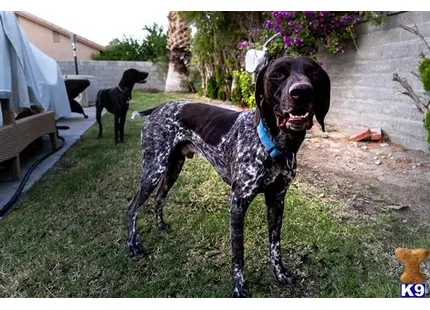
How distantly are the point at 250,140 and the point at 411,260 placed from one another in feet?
2.77

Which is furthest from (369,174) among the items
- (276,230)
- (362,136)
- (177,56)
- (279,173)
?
(177,56)

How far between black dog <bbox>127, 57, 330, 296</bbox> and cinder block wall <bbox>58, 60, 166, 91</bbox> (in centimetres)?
1249

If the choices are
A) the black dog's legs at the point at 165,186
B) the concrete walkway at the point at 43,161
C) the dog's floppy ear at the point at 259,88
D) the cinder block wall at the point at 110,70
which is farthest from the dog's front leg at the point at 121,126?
the cinder block wall at the point at 110,70

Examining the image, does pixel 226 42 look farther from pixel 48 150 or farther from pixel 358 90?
pixel 48 150

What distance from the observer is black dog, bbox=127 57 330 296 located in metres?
1.42

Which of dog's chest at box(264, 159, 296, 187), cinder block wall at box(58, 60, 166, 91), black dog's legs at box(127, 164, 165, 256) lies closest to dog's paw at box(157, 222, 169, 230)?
black dog's legs at box(127, 164, 165, 256)

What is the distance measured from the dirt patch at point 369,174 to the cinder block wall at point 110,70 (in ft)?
36.0

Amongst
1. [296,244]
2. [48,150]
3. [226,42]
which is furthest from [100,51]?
[296,244]

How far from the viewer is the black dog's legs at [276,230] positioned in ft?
6.15

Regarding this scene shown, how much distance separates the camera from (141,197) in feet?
7.29

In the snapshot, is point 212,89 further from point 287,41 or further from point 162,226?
point 162,226

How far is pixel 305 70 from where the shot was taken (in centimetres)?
142

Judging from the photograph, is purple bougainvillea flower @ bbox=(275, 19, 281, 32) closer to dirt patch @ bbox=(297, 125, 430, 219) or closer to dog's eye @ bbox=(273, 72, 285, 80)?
dirt patch @ bbox=(297, 125, 430, 219)

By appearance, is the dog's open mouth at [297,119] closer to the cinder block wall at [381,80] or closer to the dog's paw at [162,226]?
the dog's paw at [162,226]
